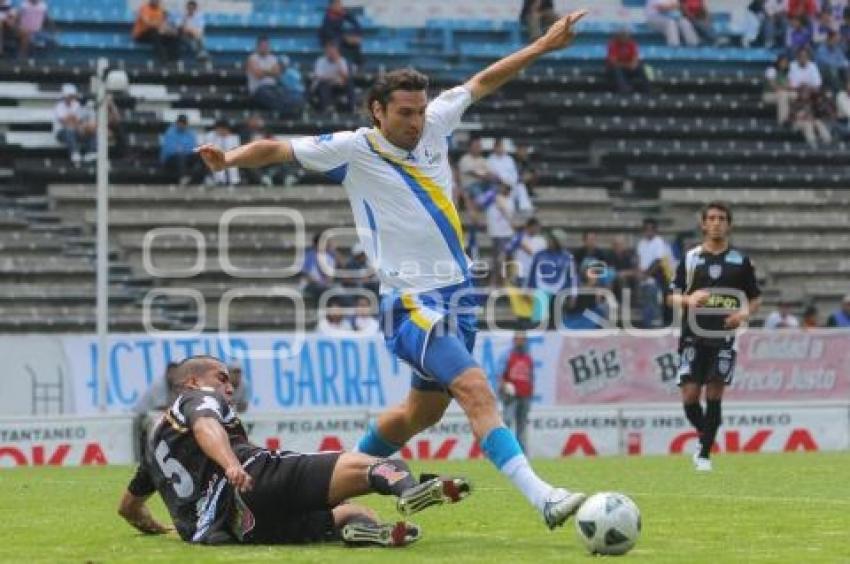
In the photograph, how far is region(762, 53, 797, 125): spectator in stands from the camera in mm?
39031

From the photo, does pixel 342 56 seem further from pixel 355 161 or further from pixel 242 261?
pixel 355 161

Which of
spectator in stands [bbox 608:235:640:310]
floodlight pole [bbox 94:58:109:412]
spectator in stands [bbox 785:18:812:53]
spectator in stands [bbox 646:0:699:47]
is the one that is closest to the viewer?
floodlight pole [bbox 94:58:109:412]

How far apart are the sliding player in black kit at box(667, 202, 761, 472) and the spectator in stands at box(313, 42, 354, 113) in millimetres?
15983

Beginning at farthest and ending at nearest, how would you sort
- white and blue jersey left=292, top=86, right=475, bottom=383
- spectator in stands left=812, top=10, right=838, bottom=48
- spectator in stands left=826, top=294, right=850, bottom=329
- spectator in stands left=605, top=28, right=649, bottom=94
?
1. spectator in stands left=812, top=10, right=838, bottom=48
2. spectator in stands left=605, top=28, right=649, bottom=94
3. spectator in stands left=826, top=294, right=850, bottom=329
4. white and blue jersey left=292, top=86, right=475, bottom=383

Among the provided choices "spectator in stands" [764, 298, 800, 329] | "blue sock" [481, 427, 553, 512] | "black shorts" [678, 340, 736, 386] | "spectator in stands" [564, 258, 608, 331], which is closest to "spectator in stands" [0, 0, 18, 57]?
"spectator in stands" [564, 258, 608, 331]

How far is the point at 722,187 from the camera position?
37000 millimetres

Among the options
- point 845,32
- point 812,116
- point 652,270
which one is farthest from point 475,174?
point 845,32

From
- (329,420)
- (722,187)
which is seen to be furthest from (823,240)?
(329,420)

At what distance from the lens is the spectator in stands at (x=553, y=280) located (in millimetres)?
30031

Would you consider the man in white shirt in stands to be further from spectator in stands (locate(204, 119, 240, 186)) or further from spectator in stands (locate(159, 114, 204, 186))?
spectator in stands (locate(159, 114, 204, 186))

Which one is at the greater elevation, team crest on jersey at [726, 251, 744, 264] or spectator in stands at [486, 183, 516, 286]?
team crest on jersey at [726, 251, 744, 264]

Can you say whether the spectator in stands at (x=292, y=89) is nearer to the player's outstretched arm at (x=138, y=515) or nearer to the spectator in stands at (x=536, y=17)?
the spectator in stands at (x=536, y=17)

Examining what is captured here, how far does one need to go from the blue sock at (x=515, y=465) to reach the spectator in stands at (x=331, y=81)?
79.0 ft

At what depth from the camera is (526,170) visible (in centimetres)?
3447
